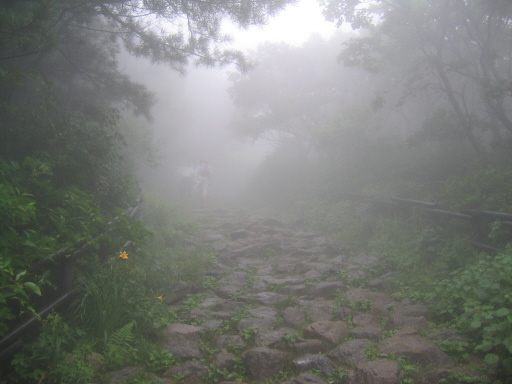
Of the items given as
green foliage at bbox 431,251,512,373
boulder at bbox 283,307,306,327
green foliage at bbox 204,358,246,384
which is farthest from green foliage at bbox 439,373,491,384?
boulder at bbox 283,307,306,327

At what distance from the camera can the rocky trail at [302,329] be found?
2.95m

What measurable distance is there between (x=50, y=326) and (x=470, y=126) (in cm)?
1030

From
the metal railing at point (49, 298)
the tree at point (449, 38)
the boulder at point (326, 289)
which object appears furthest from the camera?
the tree at point (449, 38)

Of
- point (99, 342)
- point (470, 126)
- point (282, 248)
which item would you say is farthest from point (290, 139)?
point (99, 342)

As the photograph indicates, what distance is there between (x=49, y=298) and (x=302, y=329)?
244cm

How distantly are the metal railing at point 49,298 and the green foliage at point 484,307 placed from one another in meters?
3.28

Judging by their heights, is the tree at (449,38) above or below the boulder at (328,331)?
above

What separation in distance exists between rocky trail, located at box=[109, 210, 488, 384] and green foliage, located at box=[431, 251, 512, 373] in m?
0.22

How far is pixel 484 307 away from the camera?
10.7 ft

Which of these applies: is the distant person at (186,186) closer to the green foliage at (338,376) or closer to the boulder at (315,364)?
the boulder at (315,364)

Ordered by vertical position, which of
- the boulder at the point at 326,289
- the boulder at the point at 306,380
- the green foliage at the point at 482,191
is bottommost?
the boulder at the point at 306,380

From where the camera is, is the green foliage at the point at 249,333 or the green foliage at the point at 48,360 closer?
the green foliage at the point at 48,360

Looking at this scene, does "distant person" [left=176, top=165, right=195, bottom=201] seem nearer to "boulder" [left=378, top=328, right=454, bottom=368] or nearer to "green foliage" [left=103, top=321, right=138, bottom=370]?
"green foliage" [left=103, top=321, right=138, bottom=370]

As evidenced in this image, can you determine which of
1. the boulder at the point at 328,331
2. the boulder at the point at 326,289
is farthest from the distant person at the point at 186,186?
the boulder at the point at 328,331
